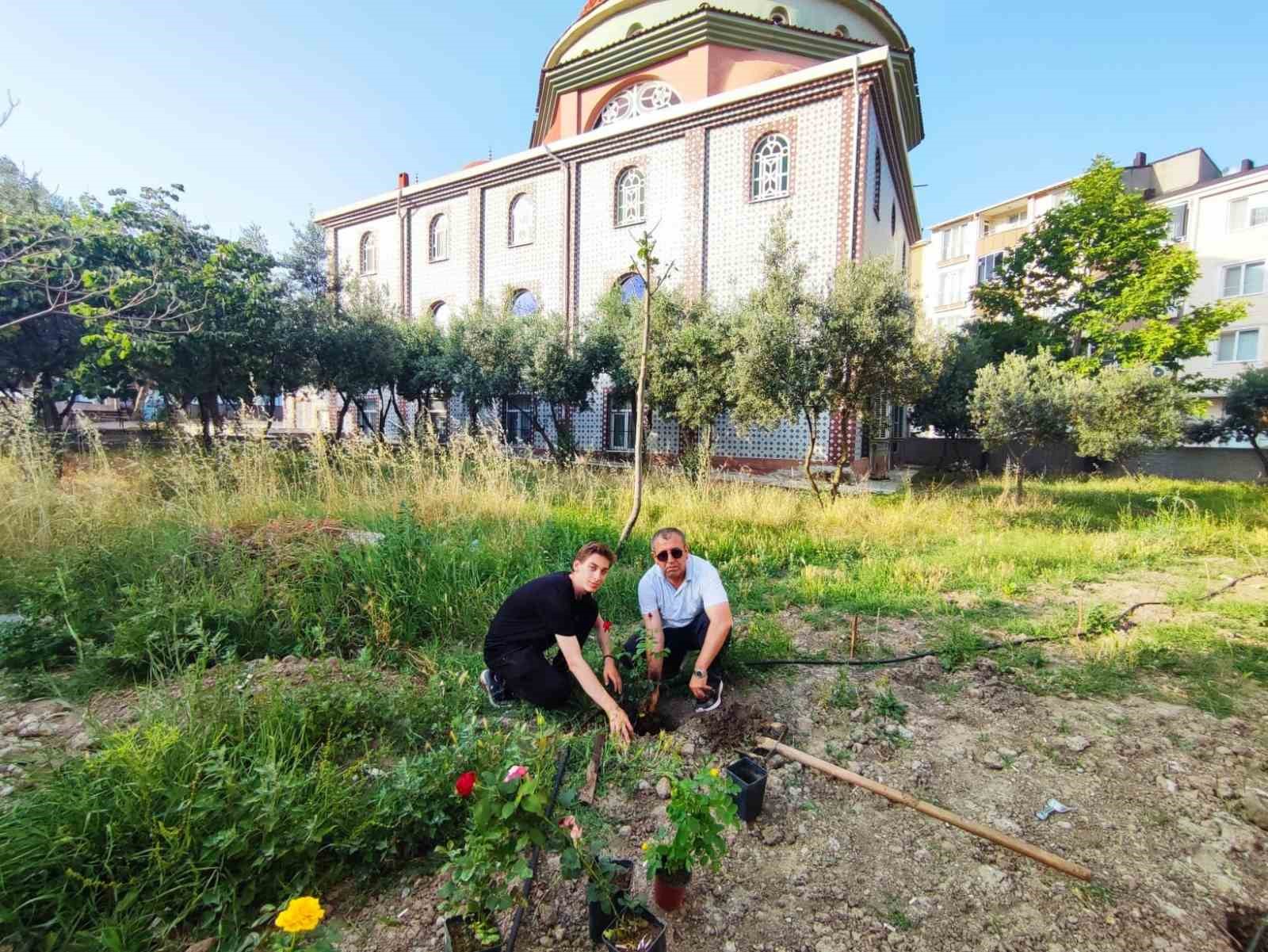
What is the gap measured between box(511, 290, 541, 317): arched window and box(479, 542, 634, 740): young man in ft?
54.2

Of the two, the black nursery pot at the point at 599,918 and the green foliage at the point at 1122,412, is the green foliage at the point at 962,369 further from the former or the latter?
the black nursery pot at the point at 599,918

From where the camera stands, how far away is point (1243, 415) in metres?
15.4

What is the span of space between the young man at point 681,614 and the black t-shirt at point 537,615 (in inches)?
15.2

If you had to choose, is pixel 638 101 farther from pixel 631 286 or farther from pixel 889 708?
pixel 889 708

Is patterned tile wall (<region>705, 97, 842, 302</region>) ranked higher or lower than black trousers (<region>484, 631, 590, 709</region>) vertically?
higher

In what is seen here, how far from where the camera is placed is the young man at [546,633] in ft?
9.61

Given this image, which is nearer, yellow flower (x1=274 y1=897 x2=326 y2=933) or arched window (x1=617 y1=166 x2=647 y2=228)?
yellow flower (x1=274 y1=897 x2=326 y2=933)

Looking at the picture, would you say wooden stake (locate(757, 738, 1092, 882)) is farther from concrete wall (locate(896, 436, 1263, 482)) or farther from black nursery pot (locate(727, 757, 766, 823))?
concrete wall (locate(896, 436, 1263, 482))

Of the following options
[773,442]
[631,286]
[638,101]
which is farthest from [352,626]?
[638,101]

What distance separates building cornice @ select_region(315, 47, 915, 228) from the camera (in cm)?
1353

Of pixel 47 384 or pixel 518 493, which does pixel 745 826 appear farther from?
pixel 47 384

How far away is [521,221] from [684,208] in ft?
20.1

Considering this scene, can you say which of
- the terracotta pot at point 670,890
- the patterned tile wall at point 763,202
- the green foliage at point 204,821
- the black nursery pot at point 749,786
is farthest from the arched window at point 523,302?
the terracotta pot at point 670,890

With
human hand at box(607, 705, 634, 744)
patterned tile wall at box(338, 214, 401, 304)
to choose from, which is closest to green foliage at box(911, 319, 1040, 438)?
human hand at box(607, 705, 634, 744)
